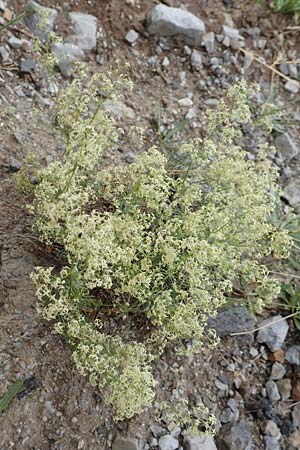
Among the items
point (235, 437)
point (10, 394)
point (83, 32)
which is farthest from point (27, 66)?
point (235, 437)

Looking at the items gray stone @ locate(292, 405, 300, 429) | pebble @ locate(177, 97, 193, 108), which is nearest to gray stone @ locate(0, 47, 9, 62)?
A: pebble @ locate(177, 97, 193, 108)

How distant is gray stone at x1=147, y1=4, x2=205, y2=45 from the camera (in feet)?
12.7

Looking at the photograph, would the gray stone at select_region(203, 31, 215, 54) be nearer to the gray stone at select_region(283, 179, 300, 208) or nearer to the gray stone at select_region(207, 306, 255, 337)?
the gray stone at select_region(283, 179, 300, 208)

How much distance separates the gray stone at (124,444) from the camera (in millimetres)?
2695

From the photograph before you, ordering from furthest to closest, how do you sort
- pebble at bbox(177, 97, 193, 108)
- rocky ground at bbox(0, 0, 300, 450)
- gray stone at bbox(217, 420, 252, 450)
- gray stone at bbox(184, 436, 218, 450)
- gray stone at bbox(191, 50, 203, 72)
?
gray stone at bbox(191, 50, 203, 72)
pebble at bbox(177, 97, 193, 108)
gray stone at bbox(217, 420, 252, 450)
gray stone at bbox(184, 436, 218, 450)
rocky ground at bbox(0, 0, 300, 450)

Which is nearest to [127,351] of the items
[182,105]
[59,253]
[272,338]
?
[59,253]

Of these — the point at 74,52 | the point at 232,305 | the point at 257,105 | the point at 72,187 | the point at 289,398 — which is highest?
the point at 72,187

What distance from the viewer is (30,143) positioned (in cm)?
321

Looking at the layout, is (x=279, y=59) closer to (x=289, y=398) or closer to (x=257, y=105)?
(x=257, y=105)

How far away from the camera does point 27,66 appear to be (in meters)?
3.47

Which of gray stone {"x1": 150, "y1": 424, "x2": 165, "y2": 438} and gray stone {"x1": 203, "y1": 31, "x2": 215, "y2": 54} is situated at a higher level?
gray stone {"x1": 203, "y1": 31, "x2": 215, "y2": 54}

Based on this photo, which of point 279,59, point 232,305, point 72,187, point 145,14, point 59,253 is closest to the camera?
point 72,187

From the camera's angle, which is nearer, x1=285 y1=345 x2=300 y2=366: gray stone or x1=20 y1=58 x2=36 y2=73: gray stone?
x1=285 y1=345 x2=300 y2=366: gray stone

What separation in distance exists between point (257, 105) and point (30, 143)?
1577mm
